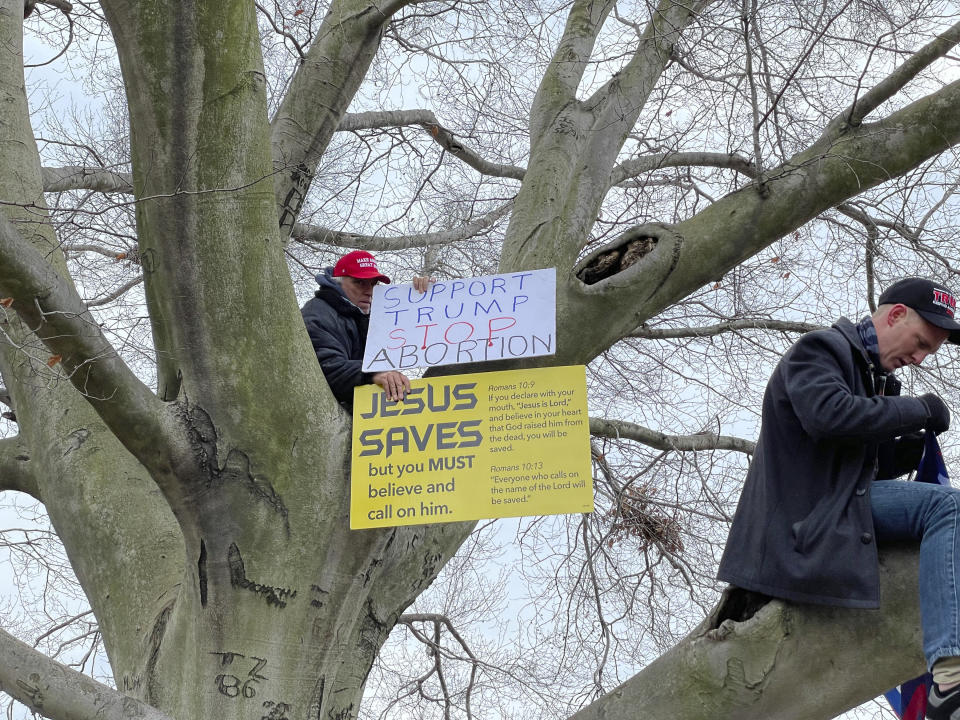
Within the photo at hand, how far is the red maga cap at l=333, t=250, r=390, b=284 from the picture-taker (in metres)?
3.65

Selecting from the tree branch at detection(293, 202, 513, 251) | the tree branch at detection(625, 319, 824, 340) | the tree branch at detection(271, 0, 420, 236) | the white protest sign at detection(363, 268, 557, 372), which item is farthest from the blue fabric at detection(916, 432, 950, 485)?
the tree branch at detection(293, 202, 513, 251)

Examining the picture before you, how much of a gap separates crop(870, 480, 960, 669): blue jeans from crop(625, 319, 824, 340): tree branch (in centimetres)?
324

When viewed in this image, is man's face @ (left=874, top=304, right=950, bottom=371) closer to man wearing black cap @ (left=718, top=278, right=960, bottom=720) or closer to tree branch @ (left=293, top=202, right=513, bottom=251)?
man wearing black cap @ (left=718, top=278, right=960, bottom=720)

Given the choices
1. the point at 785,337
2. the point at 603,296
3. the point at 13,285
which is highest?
the point at 785,337

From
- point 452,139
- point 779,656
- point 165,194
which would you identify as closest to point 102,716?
point 165,194

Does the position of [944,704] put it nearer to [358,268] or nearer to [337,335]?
[337,335]

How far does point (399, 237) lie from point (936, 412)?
422 cm

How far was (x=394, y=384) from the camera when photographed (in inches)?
119

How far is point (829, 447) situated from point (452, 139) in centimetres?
401

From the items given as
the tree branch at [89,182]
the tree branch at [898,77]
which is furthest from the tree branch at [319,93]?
the tree branch at [898,77]

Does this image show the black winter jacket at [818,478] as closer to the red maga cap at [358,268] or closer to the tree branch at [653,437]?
the red maga cap at [358,268]

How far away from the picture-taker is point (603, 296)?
310cm

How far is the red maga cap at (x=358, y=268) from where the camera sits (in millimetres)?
3652

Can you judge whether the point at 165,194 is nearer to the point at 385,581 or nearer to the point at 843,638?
the point at 385,581
